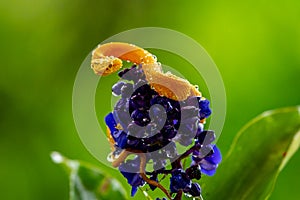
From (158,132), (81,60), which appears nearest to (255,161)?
(158,132)

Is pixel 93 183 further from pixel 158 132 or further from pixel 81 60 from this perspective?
pixel 81 60

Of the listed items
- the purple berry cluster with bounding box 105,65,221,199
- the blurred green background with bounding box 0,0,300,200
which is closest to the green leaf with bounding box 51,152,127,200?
the purple berry cluster with bounding box 105,65,221,199

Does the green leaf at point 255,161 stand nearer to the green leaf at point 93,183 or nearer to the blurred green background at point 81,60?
the green leaf at point 93,183

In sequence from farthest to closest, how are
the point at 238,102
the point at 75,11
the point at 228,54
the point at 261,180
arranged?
the point at 75,11, the point at 228,54, the point at 238,102, the point at 261,180

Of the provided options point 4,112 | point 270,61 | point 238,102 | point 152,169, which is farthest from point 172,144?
point 4,112

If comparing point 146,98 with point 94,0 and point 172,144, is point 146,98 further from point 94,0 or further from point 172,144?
point 94,0

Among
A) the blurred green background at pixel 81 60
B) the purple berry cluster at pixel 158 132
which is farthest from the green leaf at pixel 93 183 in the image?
the blurred green background at pixel 81 60

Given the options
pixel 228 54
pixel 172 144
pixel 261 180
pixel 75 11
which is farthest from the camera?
pixel 75 11
